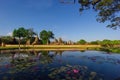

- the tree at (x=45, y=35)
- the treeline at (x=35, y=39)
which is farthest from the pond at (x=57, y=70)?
the tree at (x=45, y=35)

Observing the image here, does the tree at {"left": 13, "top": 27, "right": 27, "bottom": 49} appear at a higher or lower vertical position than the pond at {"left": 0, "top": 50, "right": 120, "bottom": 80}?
higher

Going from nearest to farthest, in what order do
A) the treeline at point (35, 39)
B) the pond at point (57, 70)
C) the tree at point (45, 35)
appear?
the pond at point (57, 70)
the treeline at point (35, 39)
the tree at point (45, 35)

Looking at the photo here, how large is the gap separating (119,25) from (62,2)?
408 inches

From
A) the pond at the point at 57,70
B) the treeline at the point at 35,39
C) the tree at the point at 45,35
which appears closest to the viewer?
the pond at the point at 57,70

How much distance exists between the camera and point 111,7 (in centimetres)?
1612

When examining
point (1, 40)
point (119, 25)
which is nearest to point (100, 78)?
point (119, 25)

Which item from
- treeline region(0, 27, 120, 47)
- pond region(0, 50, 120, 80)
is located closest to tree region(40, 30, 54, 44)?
treeline region(0, 27, 120, 47)

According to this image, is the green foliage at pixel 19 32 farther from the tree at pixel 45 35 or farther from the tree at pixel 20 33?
the tree at pixel 45 35

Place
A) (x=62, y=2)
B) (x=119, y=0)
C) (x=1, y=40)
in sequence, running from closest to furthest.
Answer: (x=62, y=2)
(x=119, y=0)
(x=1, y=40)

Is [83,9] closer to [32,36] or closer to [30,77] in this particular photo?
[30,77]

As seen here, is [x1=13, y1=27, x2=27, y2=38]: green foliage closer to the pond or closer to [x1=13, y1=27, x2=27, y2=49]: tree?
[x1=13, y1=27, x2=27, y2=49]: tree

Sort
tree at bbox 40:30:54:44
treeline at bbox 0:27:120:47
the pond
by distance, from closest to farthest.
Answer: the pond
treeline at bbox 0:27:120:47
tree at bbox 40:30:54:44

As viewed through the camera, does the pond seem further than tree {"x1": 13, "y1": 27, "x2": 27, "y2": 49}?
No

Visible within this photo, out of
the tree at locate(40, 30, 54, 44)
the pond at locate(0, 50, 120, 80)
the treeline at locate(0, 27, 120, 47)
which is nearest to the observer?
the pond at locate(0, 50, 120, 80)
